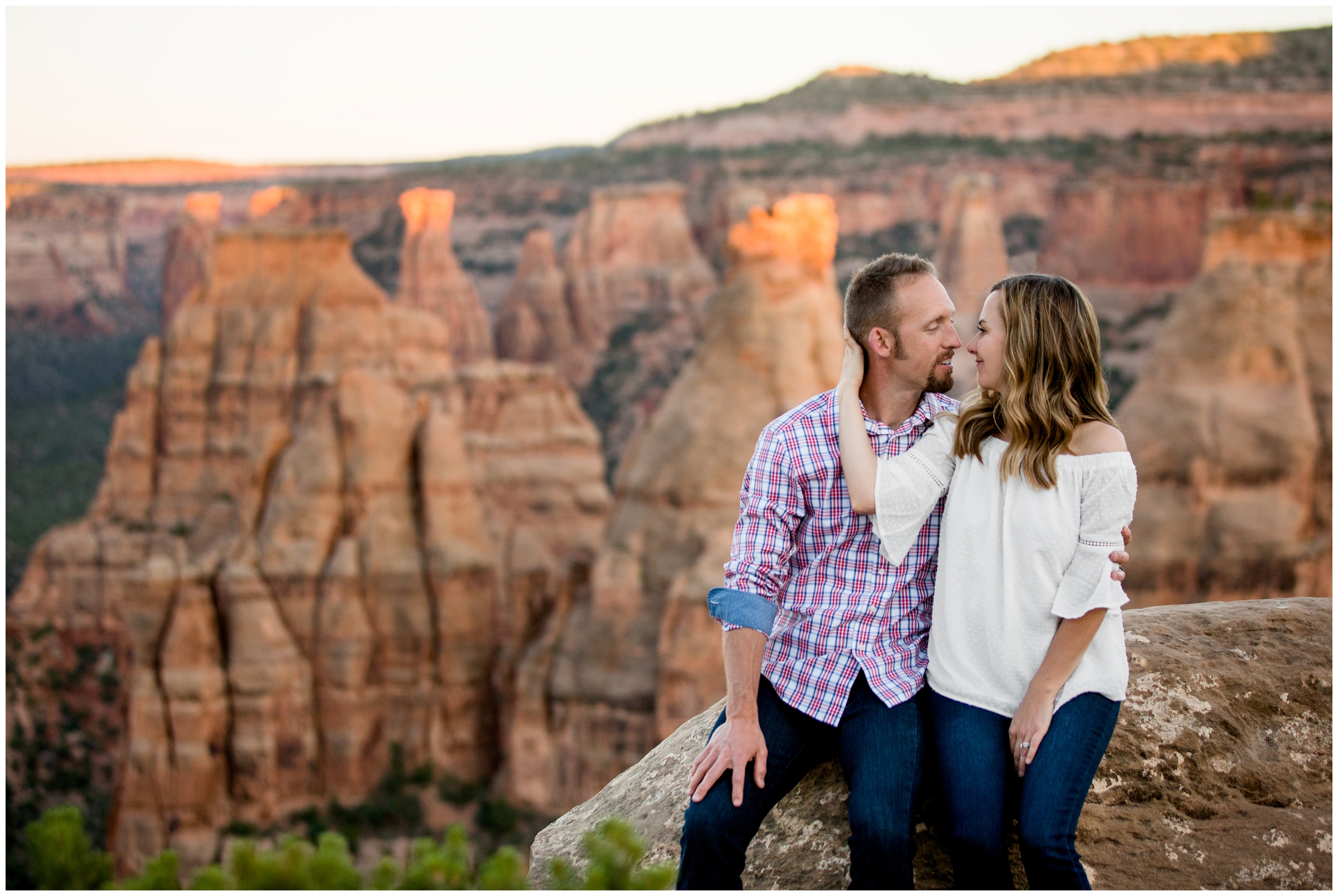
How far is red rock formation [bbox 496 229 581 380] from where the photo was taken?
170 ft

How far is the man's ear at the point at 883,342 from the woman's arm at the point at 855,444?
0.05m

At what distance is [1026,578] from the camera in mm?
3203

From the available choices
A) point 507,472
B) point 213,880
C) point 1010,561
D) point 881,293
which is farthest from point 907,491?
point 507,472

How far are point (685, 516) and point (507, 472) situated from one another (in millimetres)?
10987

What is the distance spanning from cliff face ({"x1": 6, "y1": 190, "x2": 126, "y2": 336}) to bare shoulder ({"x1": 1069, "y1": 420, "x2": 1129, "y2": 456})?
61.8m

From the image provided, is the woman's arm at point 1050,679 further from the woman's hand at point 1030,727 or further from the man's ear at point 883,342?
the man's ear at point 883,342

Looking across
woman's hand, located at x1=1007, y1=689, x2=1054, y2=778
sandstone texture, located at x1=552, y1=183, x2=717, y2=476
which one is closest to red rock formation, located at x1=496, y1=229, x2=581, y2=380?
sandstone texture, located at x1=552, y1=183, x2=717, y2=476

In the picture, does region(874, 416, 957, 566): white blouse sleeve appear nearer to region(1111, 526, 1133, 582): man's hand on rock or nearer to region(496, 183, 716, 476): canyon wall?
region(1111, 526, 1133, 582): man's hand on rock

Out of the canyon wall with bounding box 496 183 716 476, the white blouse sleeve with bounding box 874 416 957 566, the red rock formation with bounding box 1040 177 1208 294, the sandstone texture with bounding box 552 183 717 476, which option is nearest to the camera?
the white blouse sleeve with bounding box 874 416 957 566

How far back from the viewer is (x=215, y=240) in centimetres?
3042

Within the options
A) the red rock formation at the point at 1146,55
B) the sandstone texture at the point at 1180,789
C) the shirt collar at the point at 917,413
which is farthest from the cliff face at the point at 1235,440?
the red rock formation at the point at 1146,55

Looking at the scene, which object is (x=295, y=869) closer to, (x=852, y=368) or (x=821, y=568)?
(x=821, y=568)

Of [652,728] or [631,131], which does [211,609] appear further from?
[631,131]

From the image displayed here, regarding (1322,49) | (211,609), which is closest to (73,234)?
(211,609)
